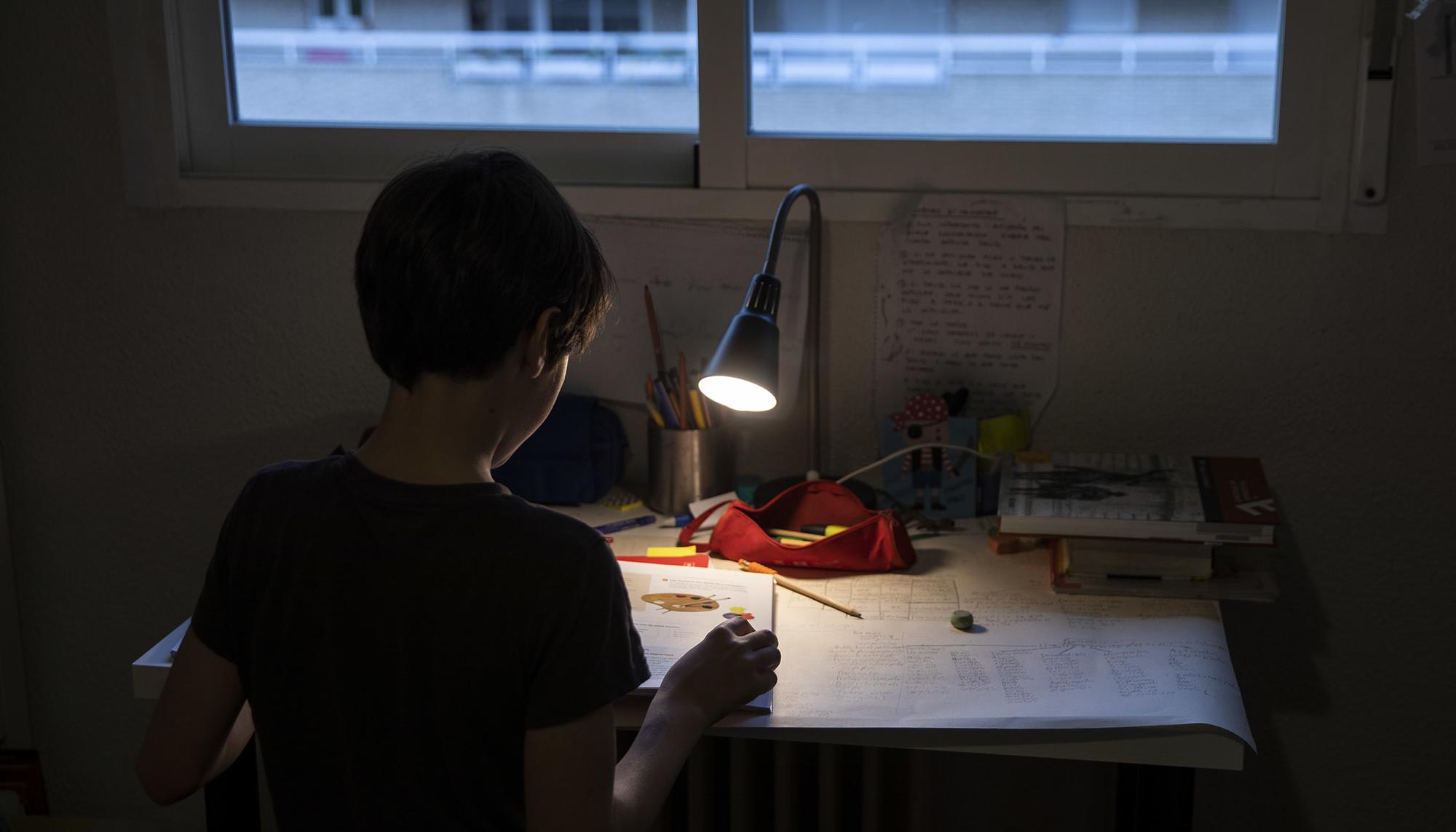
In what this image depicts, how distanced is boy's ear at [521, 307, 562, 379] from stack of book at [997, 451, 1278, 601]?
63 centimetres

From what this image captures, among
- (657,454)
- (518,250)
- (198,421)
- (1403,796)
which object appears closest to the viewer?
(518,250)

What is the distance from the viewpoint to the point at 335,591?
79 cm

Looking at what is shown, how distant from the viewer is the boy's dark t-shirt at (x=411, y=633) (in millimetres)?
777

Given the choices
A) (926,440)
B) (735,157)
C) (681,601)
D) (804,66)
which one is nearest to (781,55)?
(804,66)

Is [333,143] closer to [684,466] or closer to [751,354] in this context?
[684,466]

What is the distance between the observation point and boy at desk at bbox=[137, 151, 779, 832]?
77 centimetres

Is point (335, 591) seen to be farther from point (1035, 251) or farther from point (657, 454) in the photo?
point (1035, 251)

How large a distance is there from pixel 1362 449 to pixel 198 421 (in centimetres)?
157

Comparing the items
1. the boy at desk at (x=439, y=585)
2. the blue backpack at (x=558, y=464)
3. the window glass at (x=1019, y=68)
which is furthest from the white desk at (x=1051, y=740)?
the window glass at (x=1019, y=68)

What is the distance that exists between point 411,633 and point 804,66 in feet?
3.41

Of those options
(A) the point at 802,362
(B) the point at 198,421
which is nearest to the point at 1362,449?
(A) the point at 802,362

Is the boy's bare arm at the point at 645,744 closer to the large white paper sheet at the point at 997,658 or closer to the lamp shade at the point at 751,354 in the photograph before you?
the large white paper sheet at the point at 997,658

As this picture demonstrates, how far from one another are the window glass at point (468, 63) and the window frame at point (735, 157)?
0.03 metres

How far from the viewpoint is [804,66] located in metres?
1.58
